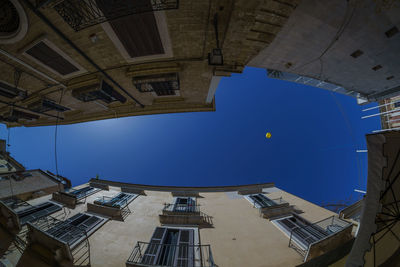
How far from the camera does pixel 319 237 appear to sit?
19.6 feet

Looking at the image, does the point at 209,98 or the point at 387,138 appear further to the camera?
the point at 209,98

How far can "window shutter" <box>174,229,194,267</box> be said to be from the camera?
528 cm

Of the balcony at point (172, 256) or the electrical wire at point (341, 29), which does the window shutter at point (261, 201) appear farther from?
the electrical wire at point (341, 29)

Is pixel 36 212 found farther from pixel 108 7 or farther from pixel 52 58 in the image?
pixel 108 7

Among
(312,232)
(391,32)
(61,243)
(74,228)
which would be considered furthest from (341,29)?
(74,228)

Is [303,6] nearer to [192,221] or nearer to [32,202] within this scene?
[192,221]

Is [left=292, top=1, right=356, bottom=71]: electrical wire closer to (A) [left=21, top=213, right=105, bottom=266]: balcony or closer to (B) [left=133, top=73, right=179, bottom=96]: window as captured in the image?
(B) [left=133, top=73, right=179, bottom=96]: window

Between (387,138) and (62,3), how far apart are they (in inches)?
434

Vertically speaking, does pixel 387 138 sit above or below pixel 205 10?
below

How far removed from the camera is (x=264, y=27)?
16.3 feet

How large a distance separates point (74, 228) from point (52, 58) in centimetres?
887

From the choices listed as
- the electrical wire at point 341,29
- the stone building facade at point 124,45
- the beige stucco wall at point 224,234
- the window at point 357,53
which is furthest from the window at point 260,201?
the window at point 357,53

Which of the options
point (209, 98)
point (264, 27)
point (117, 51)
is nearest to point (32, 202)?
point (117, 51)

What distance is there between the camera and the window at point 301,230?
5.82m
